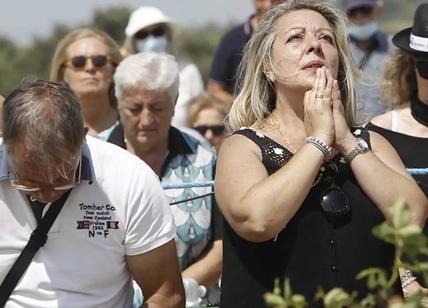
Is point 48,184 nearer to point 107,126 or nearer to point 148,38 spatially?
point 107,126

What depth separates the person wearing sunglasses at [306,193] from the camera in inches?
167

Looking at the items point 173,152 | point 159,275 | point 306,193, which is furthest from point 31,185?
point 173,152

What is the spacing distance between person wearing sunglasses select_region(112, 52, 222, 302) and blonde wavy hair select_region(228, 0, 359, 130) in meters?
1.09

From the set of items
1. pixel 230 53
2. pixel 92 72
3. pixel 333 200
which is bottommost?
pixel 230 53

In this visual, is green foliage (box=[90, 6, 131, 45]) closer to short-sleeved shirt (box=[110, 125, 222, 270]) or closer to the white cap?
the white cap

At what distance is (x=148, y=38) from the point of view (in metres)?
8.52

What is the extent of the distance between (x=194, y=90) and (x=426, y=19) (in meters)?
3.34

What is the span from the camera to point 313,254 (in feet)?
14.1

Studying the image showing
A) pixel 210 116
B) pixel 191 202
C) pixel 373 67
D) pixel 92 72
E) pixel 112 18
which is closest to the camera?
pixel 191 202

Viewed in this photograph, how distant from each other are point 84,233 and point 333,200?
3.01 ft

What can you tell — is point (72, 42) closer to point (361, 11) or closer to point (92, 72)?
point (92, 72)

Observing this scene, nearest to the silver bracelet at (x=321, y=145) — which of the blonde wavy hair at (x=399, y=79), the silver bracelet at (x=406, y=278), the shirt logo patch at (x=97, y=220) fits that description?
the shirt logo patch at (x=97, y=220)

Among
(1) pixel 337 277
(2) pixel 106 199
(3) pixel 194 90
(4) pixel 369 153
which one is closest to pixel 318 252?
(1) pixel 337 277

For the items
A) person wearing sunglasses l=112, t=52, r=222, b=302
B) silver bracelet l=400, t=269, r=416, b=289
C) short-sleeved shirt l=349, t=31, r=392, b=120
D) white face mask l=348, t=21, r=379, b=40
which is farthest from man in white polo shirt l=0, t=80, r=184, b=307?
white face mask l=348, t=21, r=379, b=40
